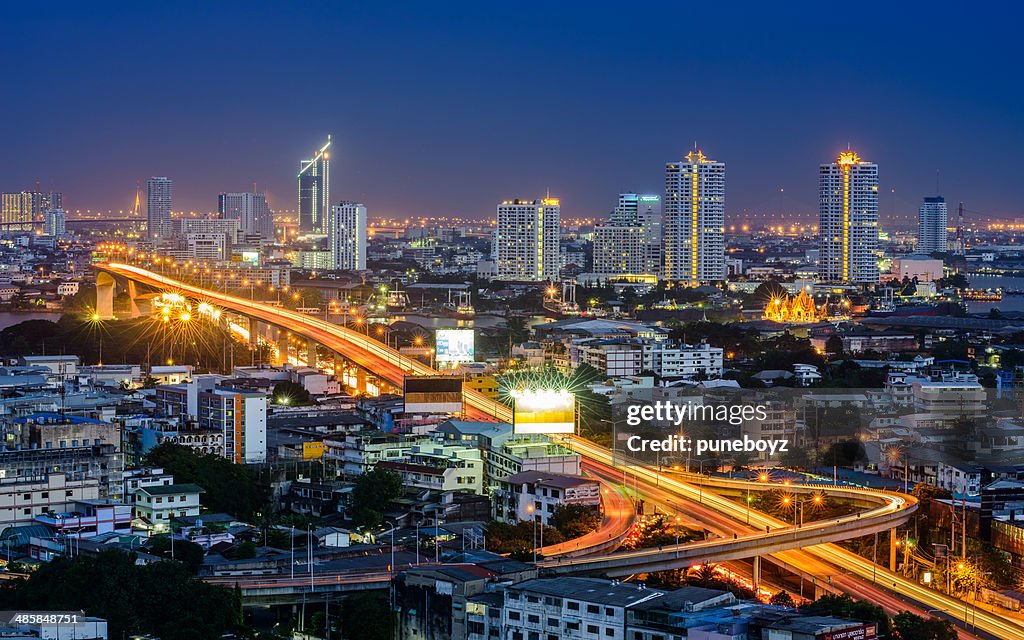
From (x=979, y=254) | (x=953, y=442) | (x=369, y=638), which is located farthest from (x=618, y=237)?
(x=369, y=638)

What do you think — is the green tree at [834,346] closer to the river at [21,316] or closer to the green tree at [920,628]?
the river at [21,316]

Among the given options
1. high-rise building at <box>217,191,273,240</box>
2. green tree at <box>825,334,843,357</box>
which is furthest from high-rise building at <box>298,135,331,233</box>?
green tree at <box>825,334,843,357</box>

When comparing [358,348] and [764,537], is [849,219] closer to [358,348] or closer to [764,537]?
[358,348]

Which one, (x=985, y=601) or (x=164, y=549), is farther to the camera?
(x=985, y=601)

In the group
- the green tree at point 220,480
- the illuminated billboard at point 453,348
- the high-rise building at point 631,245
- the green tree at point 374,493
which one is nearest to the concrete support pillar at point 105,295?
the illuminated billboard at point 453,348

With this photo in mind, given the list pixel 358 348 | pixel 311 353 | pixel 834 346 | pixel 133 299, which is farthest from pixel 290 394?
pixel 133 299

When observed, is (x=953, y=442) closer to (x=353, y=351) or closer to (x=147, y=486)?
(x=147, y=486)
